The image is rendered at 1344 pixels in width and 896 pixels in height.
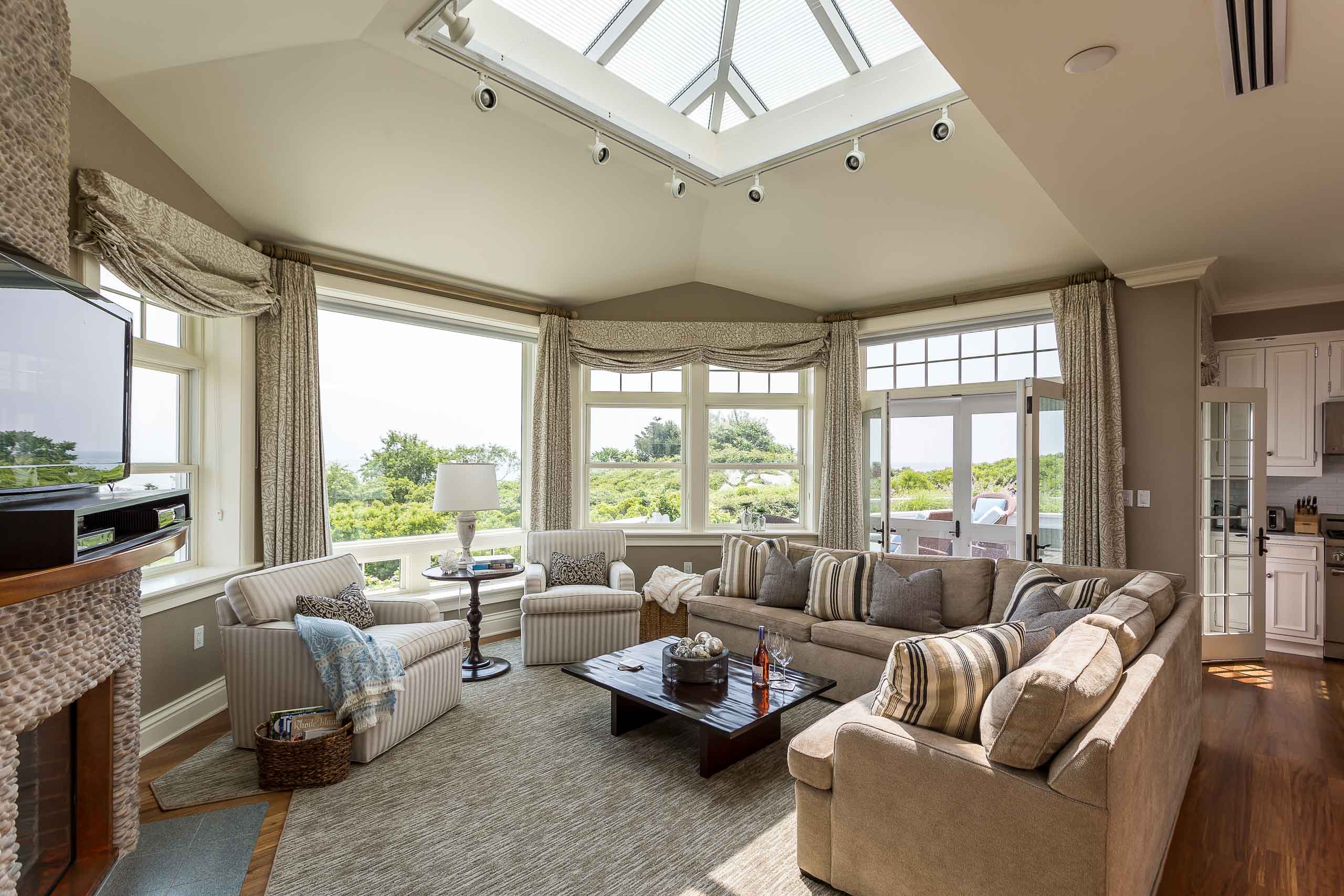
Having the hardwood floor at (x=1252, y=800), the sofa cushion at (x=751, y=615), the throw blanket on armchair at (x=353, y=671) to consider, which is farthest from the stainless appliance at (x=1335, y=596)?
the throw blanket on armchair at (x=353, y=671)

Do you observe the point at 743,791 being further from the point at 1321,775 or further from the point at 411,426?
the point at 411,426

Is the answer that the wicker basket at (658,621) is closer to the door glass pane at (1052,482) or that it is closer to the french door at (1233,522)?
the door glass pane at (1052,482)

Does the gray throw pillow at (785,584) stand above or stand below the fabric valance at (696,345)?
below

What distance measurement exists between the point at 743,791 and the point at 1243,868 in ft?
5.42

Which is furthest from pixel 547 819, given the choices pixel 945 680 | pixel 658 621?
pixel 658 621

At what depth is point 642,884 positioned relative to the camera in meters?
2.04

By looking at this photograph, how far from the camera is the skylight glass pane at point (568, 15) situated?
3049 mm

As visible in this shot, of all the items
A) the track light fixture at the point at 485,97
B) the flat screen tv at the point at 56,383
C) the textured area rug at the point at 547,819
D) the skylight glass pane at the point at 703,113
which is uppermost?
the skylight glass pane at the point at 703,113

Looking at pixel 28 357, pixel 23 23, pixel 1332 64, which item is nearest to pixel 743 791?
pixel 28 357

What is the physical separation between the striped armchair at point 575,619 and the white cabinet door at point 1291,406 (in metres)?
4.68

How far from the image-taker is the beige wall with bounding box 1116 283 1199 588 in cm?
402

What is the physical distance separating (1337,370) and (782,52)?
14.4 feet

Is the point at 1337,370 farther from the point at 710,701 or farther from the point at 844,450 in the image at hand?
the point at 710,701

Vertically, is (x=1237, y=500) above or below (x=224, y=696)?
above
